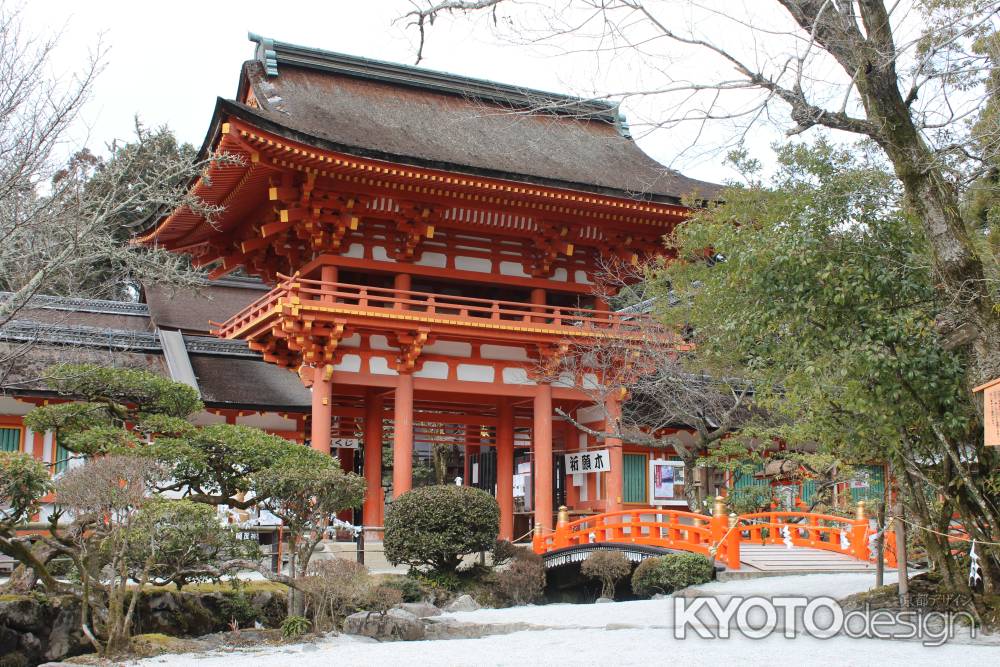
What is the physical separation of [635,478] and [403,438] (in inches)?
253

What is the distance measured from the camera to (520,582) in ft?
50.9

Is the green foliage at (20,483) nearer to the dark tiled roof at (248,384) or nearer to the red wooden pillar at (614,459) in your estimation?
the dark tiled roof at (248,384)

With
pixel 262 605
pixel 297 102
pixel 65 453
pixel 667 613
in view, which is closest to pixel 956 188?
pixel 667 613

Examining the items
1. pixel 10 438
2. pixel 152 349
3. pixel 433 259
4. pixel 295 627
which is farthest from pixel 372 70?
pixel 295 627

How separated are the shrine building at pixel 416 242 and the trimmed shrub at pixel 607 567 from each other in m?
3.25

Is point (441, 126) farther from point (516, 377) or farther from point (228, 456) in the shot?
point (228, 456)

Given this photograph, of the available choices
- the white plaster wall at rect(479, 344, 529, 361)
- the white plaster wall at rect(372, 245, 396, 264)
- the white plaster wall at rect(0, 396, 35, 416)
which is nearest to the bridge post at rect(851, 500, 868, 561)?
the white plaster wall at rect(479, 344, 529, 361)

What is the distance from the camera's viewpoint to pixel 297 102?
20.1 metres

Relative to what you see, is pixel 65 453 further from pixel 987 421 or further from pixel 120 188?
pixel 987 421

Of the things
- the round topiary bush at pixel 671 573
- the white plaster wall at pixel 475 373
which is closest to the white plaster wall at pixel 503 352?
the white plaster wall at pixel 475 373

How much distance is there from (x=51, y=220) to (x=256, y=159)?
6.33 m

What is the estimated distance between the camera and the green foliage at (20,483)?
1048 cm

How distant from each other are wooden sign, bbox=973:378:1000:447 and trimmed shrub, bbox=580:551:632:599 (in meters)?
8.82

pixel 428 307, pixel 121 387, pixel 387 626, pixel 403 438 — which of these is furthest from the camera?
pixel 428 307
